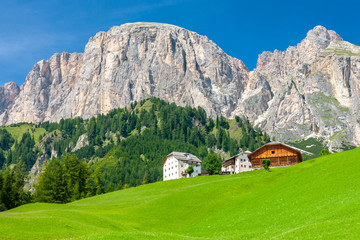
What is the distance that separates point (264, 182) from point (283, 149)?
2305 inches

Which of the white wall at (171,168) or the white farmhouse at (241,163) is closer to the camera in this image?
the white farmhouse at (241,163)

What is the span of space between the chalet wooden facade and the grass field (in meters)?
52.0

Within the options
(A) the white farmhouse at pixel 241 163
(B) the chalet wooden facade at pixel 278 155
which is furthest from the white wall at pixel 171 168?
(B) the chalet wooden facade at pixel 278 155

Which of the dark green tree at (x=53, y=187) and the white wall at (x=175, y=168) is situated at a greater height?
the white wall at (x=175, y=168)

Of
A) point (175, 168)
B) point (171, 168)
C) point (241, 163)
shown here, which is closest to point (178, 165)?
point (175, 168)

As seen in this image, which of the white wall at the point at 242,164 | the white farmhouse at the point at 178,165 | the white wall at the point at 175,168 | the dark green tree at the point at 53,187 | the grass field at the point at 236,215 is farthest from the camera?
the white farmhouse at the point at 178,165

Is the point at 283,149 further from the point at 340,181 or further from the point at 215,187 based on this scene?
the point at 340,181

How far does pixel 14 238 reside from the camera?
35.3 meters

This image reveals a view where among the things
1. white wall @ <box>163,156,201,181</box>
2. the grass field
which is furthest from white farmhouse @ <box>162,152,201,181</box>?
the grass field

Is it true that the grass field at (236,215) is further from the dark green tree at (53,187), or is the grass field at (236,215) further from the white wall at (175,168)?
the white wall at (175,168)

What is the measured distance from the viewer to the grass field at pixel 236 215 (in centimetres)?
3212

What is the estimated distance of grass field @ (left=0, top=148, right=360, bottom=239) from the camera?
32.1 m

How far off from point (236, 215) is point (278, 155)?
268ft

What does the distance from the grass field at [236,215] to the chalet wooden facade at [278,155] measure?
52002 mm
